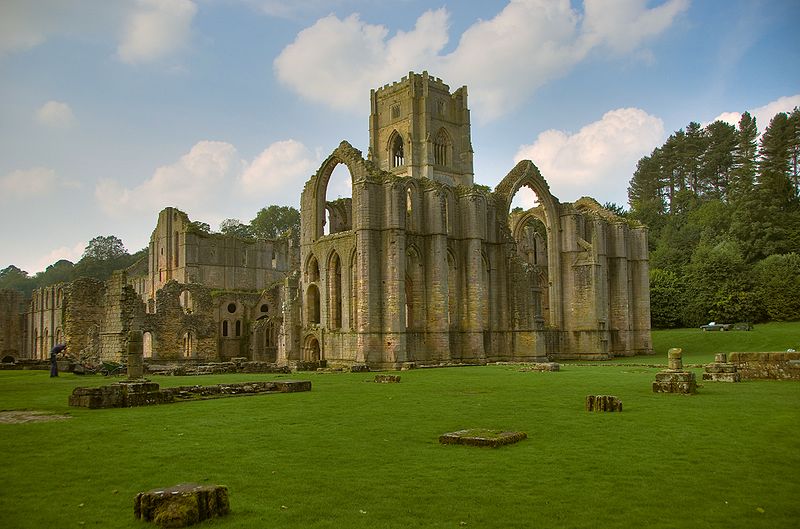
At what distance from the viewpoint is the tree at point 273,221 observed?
89.2 meters

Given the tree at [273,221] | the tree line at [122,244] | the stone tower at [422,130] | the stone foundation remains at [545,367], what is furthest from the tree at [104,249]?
the stone foundation remains at [545,367]

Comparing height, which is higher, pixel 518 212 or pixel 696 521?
pixel 518 212

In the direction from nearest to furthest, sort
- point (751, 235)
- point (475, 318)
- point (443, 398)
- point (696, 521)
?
point (696, 521) → point (443, 398) → point (475, 318) → point (751, 235)

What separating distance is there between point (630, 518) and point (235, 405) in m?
9.89

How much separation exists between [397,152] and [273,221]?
63.9 feet

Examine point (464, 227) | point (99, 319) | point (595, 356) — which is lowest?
point (595, 356)

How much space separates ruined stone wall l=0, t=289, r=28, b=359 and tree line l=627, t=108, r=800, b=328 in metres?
52.3

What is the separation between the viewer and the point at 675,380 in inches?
609

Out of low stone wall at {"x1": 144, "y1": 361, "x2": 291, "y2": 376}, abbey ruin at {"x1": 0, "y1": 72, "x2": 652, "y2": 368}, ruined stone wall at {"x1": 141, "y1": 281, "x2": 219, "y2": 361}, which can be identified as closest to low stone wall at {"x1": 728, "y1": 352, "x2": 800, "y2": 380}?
abbey ruin at {"x1": 0, "y1": 72, "x2": 652, "y2": 368}

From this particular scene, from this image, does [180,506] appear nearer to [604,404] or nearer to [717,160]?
[604,404]

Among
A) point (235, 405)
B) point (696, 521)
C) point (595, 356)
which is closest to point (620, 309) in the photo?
point (595, 356)

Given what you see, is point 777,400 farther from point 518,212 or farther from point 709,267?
point 709,267

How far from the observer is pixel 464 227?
115 ft

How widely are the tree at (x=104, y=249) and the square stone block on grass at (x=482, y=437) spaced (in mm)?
94723
